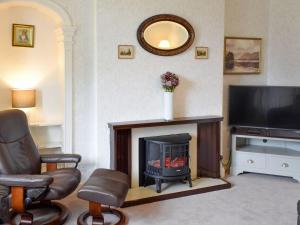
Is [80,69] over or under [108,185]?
over

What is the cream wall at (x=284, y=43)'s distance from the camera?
4.86 meters

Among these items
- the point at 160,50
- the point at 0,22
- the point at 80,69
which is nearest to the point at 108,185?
the point at 80,69

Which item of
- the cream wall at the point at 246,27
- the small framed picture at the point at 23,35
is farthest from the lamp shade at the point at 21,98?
the cream wall at the point at 246,27

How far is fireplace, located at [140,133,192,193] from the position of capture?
12.9 ft

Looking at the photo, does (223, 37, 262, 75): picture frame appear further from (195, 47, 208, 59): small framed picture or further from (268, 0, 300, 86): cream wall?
(195, 47, 208, 59): small framed picture

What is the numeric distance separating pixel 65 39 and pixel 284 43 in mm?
3057

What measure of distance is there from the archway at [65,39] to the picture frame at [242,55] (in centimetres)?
→ 215

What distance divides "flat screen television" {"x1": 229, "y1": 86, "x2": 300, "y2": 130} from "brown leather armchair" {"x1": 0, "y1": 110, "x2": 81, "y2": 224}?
238 centimetres

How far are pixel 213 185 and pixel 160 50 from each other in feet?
5.65

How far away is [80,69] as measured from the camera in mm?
3982

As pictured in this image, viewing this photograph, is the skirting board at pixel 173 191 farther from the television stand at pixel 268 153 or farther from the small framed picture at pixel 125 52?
the small framed picture at pixel 125 52

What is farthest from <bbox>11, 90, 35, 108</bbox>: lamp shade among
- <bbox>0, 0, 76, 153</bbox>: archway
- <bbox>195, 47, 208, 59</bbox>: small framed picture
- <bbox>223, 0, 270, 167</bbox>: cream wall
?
<bbox>223, 0, 270, 167</bbox>: cream wall

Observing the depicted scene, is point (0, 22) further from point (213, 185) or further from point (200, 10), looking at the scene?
point (213, 185)

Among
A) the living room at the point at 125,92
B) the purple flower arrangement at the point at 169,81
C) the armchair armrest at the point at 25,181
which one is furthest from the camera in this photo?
the purple flower arrangement at the point at 169,81
